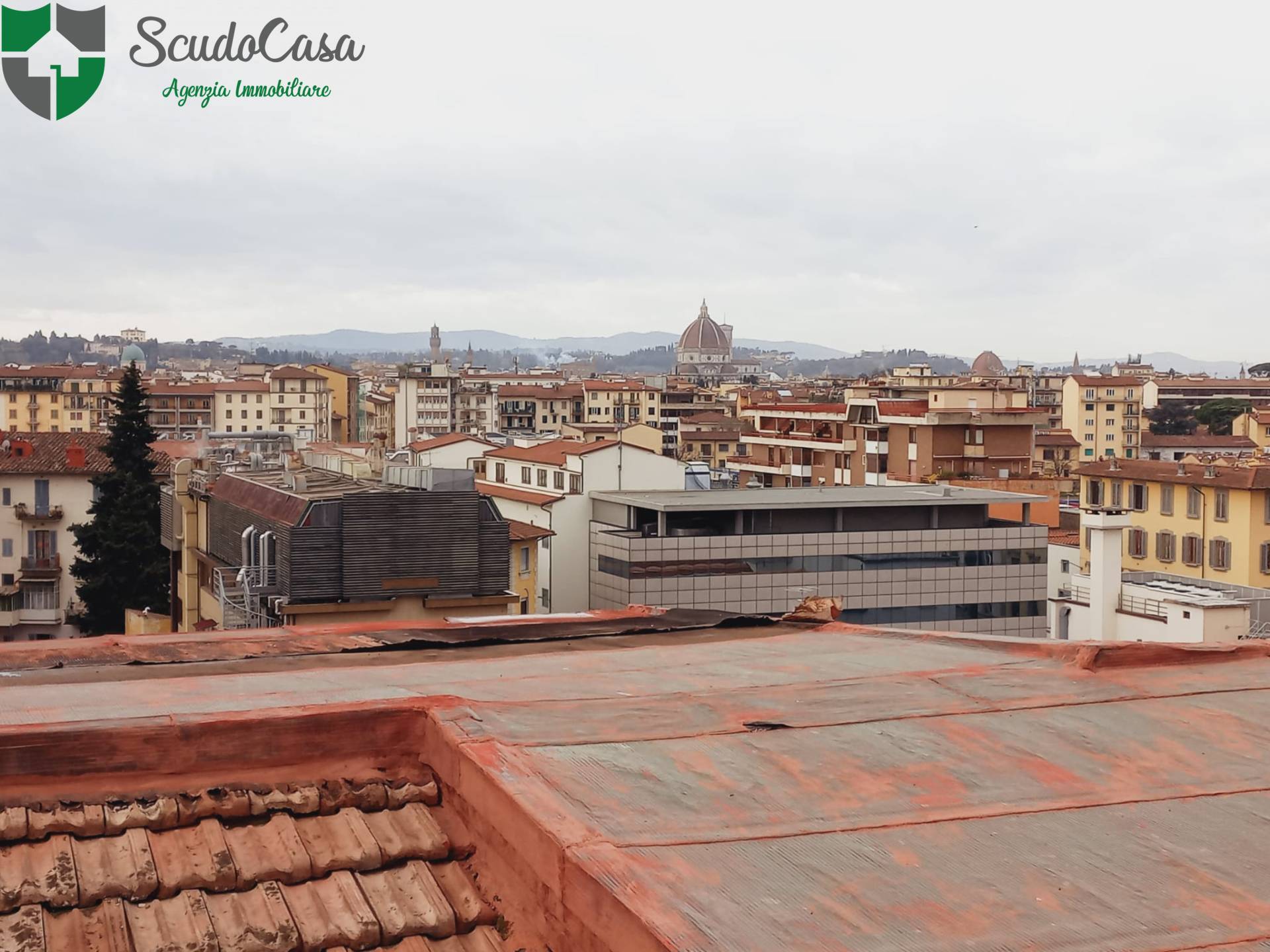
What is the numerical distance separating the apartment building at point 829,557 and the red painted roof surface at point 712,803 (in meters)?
29.7

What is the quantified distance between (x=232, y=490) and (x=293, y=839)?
2335 cm

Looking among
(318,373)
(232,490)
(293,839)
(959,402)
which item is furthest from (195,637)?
(318,373)

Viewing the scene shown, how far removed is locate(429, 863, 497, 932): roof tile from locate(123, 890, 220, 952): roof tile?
2.19 ft

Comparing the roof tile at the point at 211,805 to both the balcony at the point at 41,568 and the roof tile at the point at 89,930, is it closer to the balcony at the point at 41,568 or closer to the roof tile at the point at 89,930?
the roof tile at the point at 89,930

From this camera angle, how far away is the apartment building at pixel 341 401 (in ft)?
402

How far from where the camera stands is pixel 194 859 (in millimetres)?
4176

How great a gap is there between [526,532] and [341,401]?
93.4 metres

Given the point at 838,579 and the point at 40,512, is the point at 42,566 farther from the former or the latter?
the point at 838,579

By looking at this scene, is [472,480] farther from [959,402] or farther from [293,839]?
[959,402]

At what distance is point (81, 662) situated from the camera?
6.75 meters

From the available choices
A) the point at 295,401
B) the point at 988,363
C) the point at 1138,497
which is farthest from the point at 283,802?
the point at 988,363

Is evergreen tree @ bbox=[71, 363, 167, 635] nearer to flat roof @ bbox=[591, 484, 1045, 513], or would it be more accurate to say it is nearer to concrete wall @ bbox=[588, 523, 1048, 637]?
concrete wall @ bbox=[588, 523, 1048, 637]

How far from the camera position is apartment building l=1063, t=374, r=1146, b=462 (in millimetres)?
99125

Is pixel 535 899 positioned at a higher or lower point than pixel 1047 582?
higher
